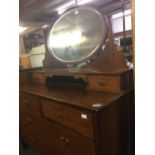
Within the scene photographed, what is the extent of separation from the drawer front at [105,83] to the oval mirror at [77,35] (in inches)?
7.1

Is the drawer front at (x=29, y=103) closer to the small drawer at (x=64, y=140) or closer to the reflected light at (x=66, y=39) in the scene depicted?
the small drawer at (x=64, y=140)

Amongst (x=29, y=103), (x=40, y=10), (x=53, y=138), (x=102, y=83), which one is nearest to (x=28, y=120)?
(x=29, y=103)

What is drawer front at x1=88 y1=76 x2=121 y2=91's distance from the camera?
45.2 inches

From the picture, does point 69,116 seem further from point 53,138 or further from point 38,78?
point 38,78

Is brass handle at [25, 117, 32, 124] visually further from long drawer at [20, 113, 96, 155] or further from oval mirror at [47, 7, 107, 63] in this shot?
oval mirror at [47, 7, 107, 63]

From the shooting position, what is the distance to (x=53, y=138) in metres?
1.29

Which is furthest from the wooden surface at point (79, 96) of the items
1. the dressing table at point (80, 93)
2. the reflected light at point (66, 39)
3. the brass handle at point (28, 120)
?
the reflected light at point (66, 39)

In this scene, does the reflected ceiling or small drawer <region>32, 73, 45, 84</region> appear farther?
small drawer <region>32, 73, 45, 84</region>

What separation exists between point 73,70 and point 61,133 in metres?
0.48

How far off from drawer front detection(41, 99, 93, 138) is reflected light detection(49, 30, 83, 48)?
467mm

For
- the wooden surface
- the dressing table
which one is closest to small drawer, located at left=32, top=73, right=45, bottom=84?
the dressing table

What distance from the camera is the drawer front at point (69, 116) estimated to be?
978 millimetres
